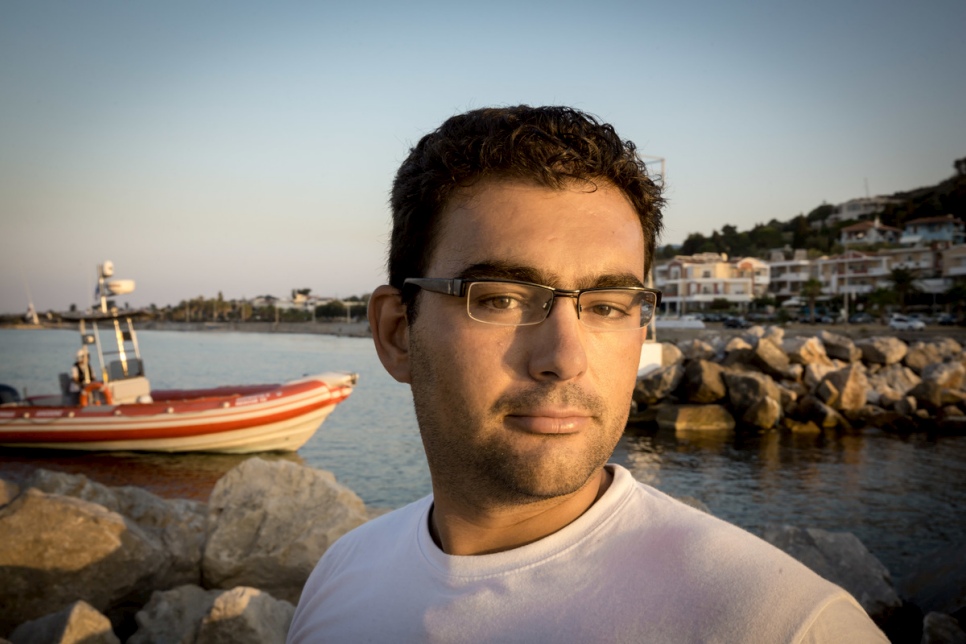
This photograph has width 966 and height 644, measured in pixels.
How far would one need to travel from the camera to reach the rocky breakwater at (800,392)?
17.3 metres

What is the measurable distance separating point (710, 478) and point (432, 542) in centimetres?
1217

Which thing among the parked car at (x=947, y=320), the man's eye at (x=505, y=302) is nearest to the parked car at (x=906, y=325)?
the parked car at (x=947, y=320)

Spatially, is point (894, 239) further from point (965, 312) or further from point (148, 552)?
point (148, 552)

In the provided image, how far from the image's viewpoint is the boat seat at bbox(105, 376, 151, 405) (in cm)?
1506

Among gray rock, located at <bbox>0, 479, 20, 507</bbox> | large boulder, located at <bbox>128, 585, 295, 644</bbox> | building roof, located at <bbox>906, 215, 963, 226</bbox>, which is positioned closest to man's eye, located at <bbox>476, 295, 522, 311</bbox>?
large boulder, located at <bbox>128, 585, 295, 644</bbox>

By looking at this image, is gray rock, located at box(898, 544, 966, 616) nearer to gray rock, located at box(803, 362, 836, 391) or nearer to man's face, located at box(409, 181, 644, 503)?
man's face, located at box(409, 181, 644, 503)

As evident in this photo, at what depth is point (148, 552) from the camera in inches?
172

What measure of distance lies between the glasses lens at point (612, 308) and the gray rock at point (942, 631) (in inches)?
148

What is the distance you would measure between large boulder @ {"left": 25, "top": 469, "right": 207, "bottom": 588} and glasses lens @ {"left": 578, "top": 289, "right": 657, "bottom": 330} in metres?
4.58

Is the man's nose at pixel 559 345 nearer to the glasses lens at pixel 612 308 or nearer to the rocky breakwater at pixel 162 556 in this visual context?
the glasses lens at pixel 612 308

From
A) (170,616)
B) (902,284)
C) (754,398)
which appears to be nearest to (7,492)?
(170,616)

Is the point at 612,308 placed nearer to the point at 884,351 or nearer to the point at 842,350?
the point at 842,350

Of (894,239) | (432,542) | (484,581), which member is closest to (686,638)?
(484,581)

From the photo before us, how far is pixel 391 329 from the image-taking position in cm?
155
